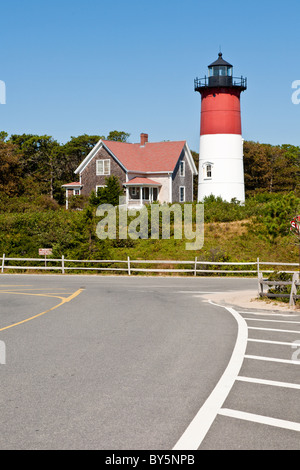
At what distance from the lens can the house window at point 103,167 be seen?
199 ft

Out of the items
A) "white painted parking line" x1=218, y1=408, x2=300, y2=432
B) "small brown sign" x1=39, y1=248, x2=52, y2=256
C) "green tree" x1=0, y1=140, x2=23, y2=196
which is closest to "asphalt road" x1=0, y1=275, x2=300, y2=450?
"white painted parking line" x1=218, y1=408, x2=300, y2=432

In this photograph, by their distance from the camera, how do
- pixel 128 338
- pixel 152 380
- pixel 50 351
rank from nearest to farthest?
pixel 152 380
pixel 50 351
pixel 128 338

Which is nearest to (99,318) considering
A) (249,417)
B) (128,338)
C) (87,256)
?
(128,338)

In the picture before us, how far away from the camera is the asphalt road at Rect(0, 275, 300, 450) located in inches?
251

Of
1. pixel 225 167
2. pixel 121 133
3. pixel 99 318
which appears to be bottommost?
pixel 99 318

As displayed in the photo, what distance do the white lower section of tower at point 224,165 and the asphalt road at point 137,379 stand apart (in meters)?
36.6

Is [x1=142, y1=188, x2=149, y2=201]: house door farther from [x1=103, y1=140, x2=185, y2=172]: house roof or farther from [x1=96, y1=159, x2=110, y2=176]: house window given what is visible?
[x1=96, y1=159, x2=110, y2=176]: house window

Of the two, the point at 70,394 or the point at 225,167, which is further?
the point at 225,167

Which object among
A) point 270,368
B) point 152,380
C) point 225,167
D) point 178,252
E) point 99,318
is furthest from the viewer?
point 225,167

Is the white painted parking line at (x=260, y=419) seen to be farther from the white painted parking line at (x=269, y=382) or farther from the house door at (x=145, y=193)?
the house door at (x=145, y=193)

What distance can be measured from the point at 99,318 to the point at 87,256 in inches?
834

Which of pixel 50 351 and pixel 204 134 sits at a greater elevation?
pixel 204 134

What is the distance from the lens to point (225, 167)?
53.7 m
